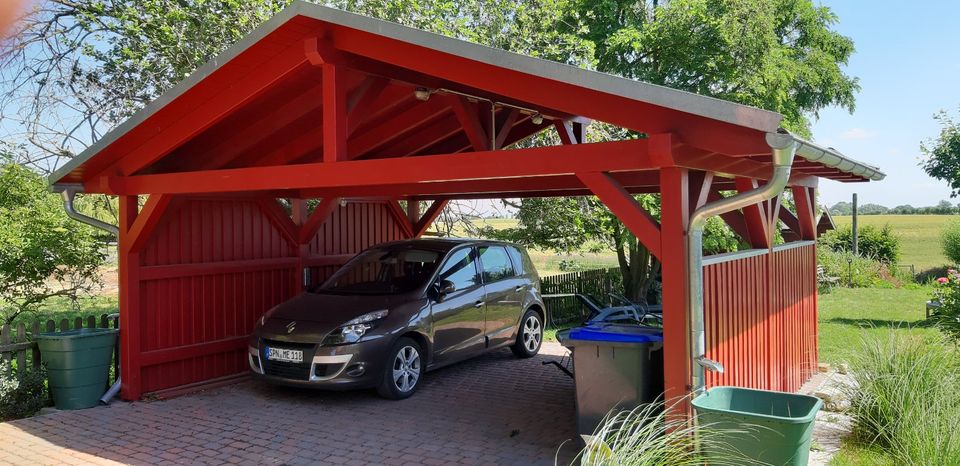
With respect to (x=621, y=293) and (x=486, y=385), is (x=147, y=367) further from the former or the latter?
(x=621, y=293)

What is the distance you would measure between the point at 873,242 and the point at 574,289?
1954 cm

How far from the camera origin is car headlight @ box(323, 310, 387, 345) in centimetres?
683

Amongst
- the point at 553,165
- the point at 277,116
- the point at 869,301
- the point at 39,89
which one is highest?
the point at 39,89

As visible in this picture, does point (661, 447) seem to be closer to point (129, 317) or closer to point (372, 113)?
point (372, 113)

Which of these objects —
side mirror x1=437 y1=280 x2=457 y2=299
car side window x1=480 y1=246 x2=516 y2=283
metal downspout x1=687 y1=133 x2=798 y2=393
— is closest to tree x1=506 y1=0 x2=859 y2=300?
car side window x1=480 y1=246 x2=516 y2=283

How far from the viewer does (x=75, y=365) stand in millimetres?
6926

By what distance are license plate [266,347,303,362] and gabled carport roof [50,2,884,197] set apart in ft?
5.93

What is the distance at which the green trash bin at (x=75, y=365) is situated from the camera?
6.87 m

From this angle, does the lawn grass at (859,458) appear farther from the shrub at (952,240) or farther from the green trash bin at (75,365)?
the shrub at (952,240)

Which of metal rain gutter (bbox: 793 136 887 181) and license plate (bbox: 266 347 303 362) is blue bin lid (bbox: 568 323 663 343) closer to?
metal rain gutter (bbox: 793 136 887 181)

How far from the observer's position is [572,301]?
14.8 meters

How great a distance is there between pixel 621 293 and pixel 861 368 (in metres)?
10.8

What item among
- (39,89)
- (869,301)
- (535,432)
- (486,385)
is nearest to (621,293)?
(869,301)

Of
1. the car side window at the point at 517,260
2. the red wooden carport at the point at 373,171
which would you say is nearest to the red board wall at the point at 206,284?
the red wooden carport at the point at 373,171
